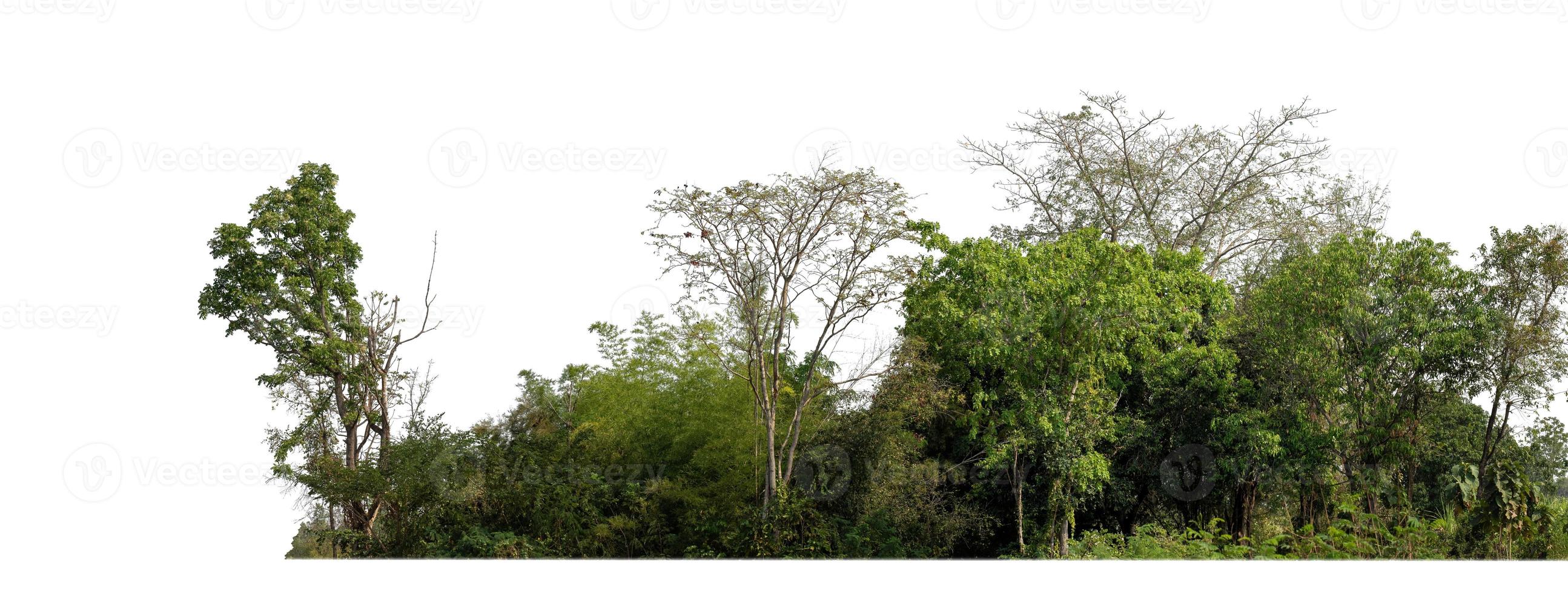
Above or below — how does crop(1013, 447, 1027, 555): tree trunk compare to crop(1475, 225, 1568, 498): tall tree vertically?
below

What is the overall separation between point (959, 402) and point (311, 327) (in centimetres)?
1108

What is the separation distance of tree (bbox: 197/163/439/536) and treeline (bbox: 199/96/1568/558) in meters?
0.05

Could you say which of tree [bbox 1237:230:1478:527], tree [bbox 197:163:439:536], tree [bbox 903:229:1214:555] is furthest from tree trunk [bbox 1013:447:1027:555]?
tree [bbox 197:163:439:536]

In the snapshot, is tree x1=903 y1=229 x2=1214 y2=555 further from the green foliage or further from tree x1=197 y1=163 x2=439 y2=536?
tree x1=197 y1=163 x2=439 y2=536

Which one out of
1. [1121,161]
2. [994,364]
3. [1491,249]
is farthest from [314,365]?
[1491,249]

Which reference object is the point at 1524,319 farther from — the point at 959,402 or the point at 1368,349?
the point at 959,402

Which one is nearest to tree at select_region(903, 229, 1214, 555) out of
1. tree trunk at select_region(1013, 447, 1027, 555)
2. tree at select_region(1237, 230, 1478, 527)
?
tree trunk at select_region(1013, 447, 1027, 555)

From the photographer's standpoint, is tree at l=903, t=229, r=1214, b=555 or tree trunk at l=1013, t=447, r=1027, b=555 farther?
tree trunk at l=1013, t=447, r=1027, b=555

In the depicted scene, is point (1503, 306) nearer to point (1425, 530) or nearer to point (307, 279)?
point (1425, 530)

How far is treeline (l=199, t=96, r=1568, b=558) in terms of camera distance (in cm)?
1831

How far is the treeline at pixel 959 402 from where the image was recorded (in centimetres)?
1831

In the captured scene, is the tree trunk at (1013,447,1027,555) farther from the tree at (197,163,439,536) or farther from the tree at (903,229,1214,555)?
the tree at (197,163,439,536)

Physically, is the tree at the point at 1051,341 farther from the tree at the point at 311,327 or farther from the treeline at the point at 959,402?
the tree at the point at 311,327

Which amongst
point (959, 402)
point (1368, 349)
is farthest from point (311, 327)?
point (1368, 349)
